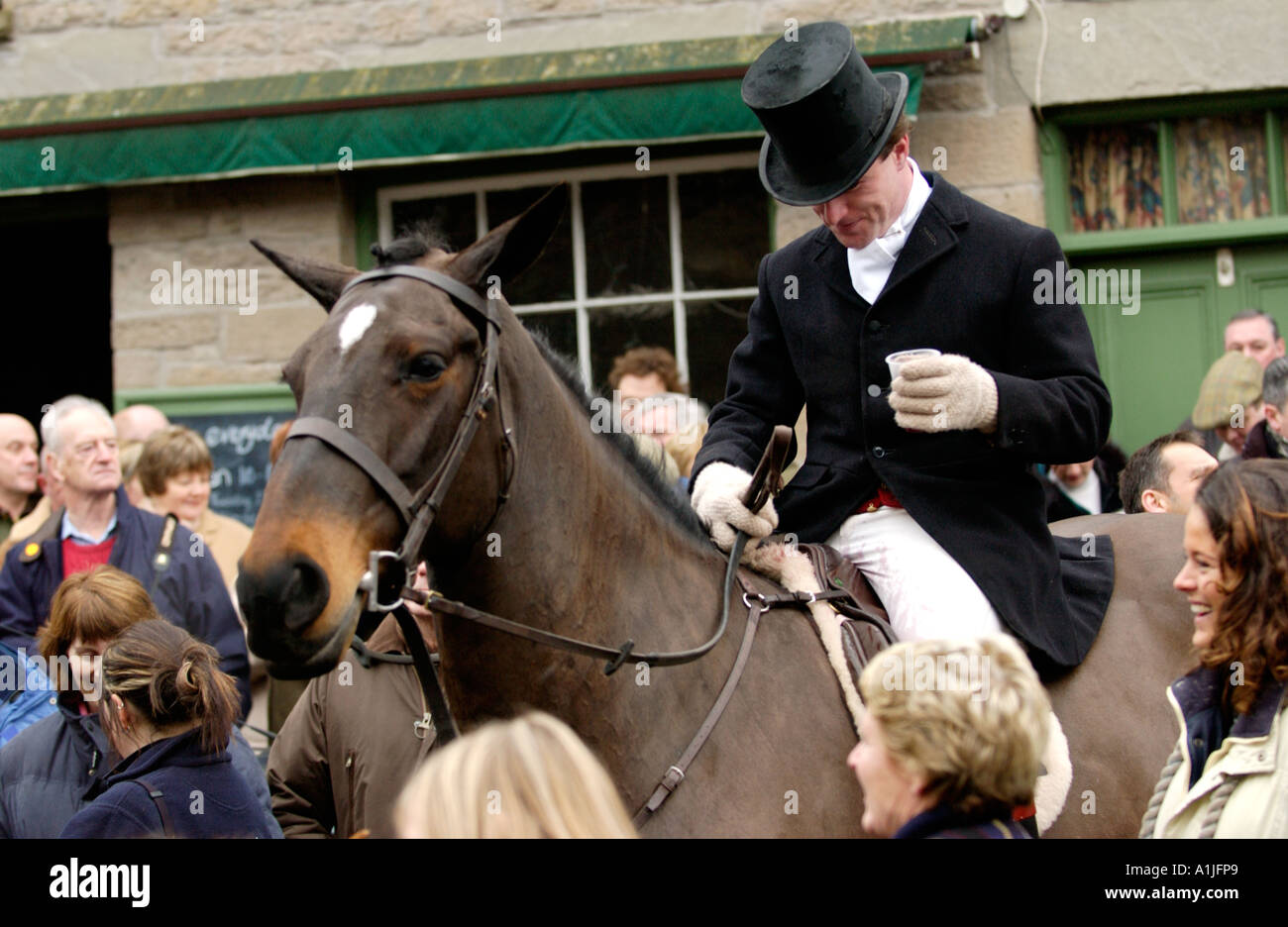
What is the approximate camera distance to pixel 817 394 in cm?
378

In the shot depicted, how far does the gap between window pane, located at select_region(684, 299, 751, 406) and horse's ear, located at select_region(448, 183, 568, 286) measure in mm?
4939

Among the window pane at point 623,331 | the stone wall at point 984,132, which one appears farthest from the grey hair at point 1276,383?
the window pane at point 623,331

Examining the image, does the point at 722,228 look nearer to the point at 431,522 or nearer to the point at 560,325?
the point at 560,325

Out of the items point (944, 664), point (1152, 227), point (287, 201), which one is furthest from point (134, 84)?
point (944, 664)

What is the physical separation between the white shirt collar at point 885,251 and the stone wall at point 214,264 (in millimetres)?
5224

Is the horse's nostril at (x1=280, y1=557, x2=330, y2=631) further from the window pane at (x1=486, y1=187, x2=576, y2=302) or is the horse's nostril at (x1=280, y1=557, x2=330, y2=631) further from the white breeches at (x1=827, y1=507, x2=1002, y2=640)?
the window pane at (x1=486, y1=187, x2=576, y2=302)

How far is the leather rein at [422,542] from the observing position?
285cm

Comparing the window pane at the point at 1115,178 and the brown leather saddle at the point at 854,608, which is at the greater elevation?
the window pane at the point at 1115,178

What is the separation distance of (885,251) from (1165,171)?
15.4 feet

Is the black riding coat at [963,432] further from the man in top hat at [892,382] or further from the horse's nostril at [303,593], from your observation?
the horse's nostril at [303,593]

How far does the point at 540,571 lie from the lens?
3102 millimetres

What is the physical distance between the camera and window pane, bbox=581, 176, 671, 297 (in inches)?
327
